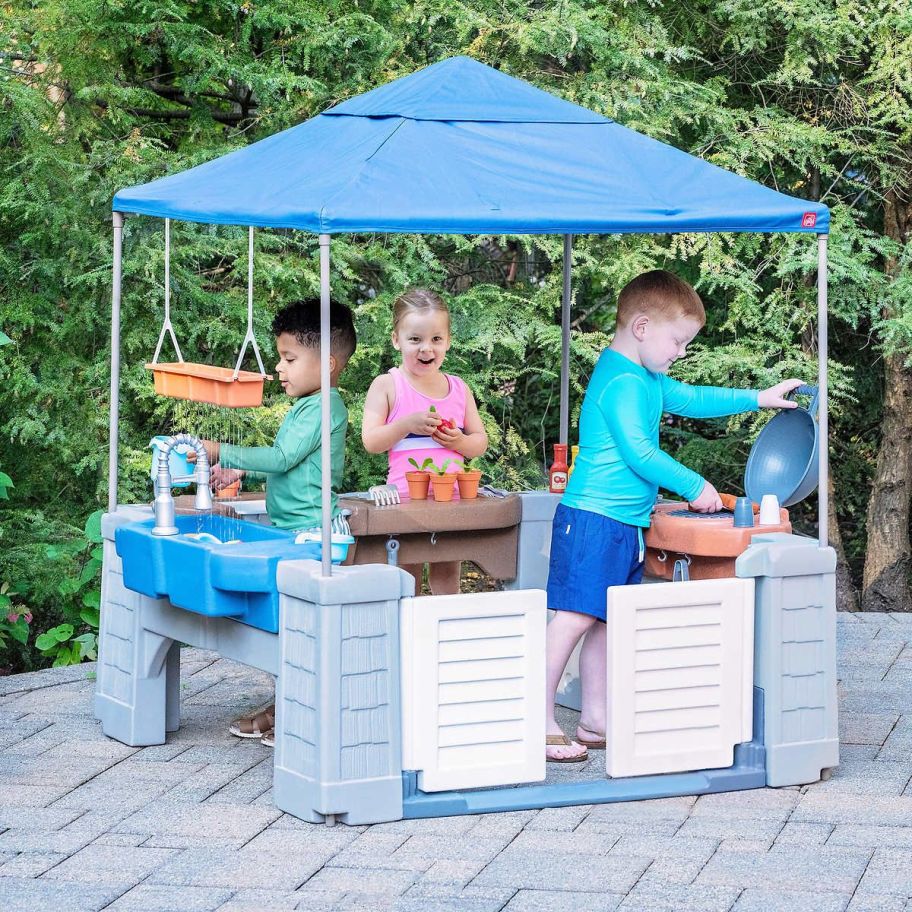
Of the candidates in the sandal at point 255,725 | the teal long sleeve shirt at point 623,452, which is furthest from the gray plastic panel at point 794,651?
the sandal at point 255,725

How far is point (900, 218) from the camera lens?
7.86 m

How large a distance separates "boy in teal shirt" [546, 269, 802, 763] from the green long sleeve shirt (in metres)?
0.72

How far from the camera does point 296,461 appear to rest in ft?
15.1

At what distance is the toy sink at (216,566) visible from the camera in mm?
4160

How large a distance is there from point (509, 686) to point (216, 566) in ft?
2.76

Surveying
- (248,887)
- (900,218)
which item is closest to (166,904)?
(248,887)


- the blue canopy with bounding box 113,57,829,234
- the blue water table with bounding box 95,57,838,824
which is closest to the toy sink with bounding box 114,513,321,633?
the blue water table with bounding box 95,57,838,824

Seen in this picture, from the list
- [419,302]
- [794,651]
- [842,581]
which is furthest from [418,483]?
[842,581]

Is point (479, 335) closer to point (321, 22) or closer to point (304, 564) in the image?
point (321, 22)

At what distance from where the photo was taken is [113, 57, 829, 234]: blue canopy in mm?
3875

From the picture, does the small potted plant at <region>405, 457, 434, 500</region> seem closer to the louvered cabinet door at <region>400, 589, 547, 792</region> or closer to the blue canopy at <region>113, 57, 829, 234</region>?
the louvered cabinet door at <region>400, 589, 547, 792</region>

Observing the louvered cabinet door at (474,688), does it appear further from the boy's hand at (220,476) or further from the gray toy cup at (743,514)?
the boy's hand at (220,476)

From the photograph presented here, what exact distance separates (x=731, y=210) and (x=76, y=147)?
401 cm

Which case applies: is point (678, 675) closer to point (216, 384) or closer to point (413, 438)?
point (413, 438)
